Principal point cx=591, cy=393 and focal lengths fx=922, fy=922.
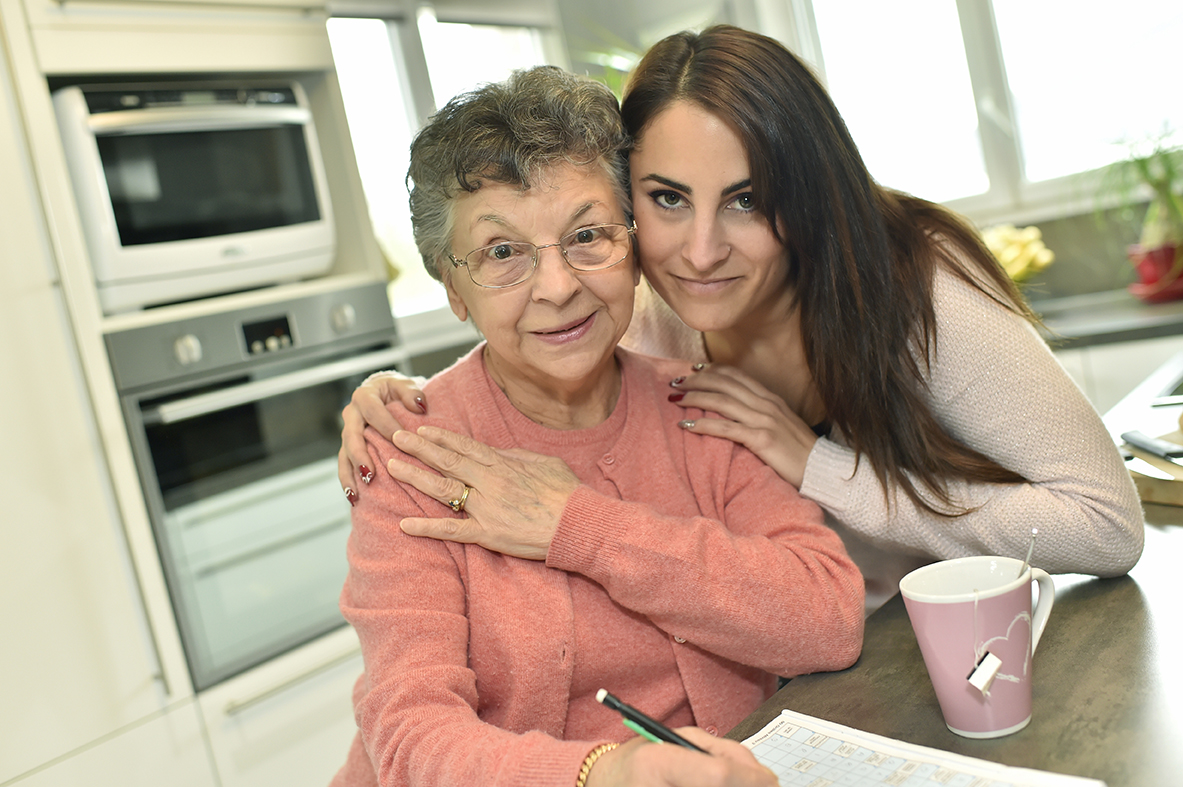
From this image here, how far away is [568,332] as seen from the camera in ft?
3.61

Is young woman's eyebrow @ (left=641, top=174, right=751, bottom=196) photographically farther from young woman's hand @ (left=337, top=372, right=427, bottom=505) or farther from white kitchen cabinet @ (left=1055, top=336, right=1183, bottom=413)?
white kitchen cabinet @ (left=1055, top=336, right=1183, bottom=413)

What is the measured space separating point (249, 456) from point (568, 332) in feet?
4.74

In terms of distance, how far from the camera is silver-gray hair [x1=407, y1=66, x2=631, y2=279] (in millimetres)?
1017

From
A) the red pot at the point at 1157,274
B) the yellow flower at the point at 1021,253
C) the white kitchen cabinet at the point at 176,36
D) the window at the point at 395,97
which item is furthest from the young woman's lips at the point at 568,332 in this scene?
the red pot at the point at 1157,274

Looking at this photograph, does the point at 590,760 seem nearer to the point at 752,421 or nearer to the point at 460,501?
the point at 460,501

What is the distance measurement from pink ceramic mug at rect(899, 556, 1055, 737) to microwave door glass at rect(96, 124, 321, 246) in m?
1.90

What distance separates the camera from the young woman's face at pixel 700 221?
1.13 m

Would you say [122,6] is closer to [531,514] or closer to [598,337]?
[598,337]

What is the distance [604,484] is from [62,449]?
130 centimetres

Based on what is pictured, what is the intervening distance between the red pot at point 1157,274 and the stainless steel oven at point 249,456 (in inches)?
89.4

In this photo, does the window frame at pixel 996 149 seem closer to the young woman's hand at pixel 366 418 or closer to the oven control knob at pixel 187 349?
the oven control knob at pixel 187 349

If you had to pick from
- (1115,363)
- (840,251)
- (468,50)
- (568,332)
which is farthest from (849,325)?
(468,50)

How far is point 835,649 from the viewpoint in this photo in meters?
0.95

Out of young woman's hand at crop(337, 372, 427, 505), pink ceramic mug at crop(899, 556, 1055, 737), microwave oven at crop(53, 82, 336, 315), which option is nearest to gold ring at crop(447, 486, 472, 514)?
young woman's hand at crop(337, 372, 427, 505)
